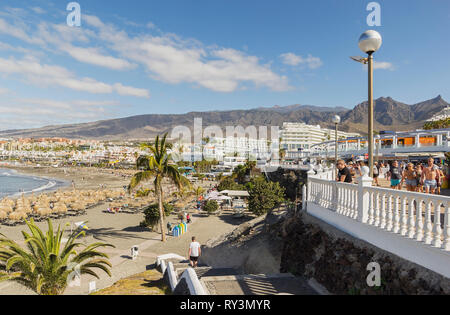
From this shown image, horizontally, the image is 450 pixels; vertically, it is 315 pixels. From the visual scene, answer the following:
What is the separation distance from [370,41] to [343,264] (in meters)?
4.72

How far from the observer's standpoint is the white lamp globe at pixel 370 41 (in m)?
5.61

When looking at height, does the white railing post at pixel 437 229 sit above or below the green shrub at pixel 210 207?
above

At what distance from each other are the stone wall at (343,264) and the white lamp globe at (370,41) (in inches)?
160

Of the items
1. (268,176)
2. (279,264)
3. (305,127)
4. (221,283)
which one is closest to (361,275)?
(221,283)

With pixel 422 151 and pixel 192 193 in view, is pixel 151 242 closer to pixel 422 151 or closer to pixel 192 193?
pixel 422 151

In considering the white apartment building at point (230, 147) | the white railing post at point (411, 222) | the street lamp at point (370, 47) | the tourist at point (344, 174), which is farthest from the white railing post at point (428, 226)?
the white apartment building at point (230, 147)

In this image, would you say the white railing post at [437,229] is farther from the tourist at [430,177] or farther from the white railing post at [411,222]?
the tourist at [430,177]

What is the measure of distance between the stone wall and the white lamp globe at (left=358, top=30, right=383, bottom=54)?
4066mm

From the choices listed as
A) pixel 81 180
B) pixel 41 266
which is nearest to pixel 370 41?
pixel 41 266

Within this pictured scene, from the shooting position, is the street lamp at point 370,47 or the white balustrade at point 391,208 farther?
the street lamp at point 370,47

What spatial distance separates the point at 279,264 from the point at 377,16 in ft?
24.2

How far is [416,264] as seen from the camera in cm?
446

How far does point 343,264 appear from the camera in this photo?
596 centimetres

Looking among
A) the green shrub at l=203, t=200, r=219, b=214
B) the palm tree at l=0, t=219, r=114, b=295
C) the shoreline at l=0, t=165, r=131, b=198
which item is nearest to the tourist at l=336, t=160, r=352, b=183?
the palm tree at l=0, t=219, r=114, b=295
